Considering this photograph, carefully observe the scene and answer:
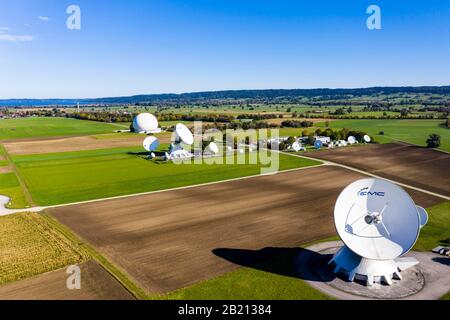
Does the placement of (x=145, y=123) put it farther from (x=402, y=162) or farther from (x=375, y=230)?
(x=375, y=230)

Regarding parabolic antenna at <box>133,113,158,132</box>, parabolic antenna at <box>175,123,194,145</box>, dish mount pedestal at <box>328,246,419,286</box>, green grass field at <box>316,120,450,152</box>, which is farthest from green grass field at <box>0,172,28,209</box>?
green grass field at <box>316,120,450,152</box>

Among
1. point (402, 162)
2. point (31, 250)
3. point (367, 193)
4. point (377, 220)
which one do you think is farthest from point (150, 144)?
point (377, 220)

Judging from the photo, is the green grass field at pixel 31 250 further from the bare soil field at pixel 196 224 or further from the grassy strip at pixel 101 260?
the bare soil field at pixel 196 224

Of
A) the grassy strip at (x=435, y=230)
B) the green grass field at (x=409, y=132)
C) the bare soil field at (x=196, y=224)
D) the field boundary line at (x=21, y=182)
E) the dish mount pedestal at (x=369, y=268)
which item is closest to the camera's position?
the dish mount pedestal at (x=369, y=268)

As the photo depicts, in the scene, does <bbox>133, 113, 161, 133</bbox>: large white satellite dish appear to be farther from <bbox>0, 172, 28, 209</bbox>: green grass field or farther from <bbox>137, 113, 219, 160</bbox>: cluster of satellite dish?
<bbox>0, 172, 28, 209</bbox>: green grass field

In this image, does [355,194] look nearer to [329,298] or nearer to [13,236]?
[329,298]

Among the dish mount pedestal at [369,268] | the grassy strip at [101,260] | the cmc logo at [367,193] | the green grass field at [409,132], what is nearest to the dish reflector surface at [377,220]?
the cmc logo at [367,193]
